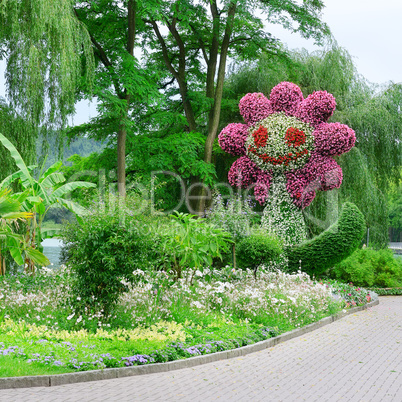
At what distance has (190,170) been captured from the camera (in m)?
20.3

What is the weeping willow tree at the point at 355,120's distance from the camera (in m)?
20.9

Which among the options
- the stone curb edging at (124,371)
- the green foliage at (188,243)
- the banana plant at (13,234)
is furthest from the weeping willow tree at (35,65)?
the stone curb edging at (124,371)

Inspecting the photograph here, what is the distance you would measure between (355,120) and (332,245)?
25.2 ft

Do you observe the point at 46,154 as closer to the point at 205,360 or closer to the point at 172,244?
the point at 172,244

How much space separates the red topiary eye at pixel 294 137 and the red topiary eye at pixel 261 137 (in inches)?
28.0

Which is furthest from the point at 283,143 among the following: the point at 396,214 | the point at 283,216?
the point at 396,214

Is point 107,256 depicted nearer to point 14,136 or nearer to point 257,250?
point 257,250

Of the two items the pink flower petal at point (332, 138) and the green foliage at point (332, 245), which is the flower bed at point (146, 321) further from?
the pink flower petal at point (332, 138)

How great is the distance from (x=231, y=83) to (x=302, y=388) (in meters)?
18.8

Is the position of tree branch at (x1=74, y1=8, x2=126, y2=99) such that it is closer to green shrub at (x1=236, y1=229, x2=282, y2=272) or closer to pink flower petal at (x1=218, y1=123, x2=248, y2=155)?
pink flower petal at (x1=218, y1=123, x2=248, y2=155)

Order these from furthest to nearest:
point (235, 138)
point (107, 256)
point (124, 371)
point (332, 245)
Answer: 1. point (235, 138)
2. point (332, 245)
3. point (107, 256)
4. point (124, 371)

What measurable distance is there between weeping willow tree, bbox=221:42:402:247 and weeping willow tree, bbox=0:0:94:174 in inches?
351

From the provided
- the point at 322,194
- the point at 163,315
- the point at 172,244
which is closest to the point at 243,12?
the point at 322,194

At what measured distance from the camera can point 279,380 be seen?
22.0 ft
